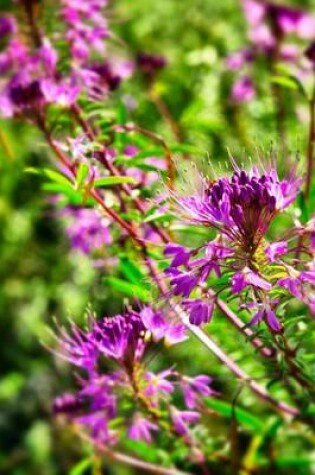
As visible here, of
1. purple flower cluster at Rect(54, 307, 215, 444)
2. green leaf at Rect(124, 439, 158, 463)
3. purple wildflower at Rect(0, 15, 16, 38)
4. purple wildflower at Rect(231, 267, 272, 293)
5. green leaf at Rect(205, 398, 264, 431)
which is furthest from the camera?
purple wildflower at Rect(0, 15, 16, 38)

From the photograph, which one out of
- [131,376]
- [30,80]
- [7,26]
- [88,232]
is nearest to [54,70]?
[30,80]

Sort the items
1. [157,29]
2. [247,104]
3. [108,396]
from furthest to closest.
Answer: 1. [157,29]
2. [247,104]
3. [108,396]

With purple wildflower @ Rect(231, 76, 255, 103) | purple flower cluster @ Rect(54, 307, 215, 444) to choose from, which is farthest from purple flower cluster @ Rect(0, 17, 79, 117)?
purple wildflower @ Rect(231, 76, 255, 103)

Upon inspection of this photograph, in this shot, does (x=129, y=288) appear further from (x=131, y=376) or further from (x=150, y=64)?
(x=150, y=64)

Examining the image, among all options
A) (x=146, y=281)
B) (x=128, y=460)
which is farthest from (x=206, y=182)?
(x=128, y=460)

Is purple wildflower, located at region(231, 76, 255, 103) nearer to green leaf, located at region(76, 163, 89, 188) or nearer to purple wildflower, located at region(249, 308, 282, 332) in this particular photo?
green leaf, located at region(76, 163, 89, 188)

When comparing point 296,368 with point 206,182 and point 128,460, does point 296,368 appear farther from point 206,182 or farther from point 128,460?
point 128,460

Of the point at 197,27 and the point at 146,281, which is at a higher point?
the point at 197,27
